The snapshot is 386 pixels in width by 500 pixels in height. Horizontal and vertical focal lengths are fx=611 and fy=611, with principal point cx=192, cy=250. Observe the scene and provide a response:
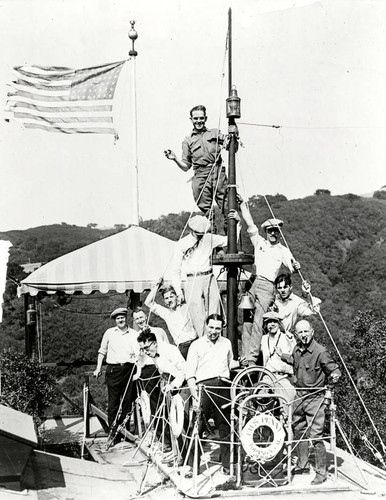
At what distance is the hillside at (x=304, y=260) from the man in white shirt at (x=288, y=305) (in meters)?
14.5

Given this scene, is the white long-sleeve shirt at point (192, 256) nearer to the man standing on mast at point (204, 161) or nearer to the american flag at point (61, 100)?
the man standing on mast at point (204, 161)

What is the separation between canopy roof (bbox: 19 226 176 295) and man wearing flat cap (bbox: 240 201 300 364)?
235 centimetres

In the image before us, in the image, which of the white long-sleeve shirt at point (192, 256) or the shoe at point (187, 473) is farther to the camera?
the white long-sleeve shirt at point (192, 256)

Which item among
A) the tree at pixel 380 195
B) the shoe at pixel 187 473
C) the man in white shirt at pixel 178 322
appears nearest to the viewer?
the shoe at pixel 187 473

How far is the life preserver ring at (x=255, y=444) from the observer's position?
228 inches

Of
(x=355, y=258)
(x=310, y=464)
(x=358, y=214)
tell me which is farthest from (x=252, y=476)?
(x=358, y=214)

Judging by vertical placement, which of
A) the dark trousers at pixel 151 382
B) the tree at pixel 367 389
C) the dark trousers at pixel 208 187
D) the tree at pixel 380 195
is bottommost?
the tree at pixel 367 389

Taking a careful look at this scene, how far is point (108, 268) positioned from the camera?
33.9ft

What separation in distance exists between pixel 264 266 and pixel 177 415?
2410mm

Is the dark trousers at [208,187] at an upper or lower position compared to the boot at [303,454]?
upper

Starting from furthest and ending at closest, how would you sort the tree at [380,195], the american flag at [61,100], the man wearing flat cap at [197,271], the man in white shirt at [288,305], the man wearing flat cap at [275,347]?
the tree at [380,195], the american flag at [61,100], the man wearing flat cap at [197,271], the man in white shirt at [288,305], the man wearing flat cap at [275,347]

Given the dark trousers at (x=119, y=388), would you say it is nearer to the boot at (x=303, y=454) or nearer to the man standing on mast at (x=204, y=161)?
the man standing on mast at (x=204, y=161)

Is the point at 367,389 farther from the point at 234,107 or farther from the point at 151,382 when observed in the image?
the point at 234,107

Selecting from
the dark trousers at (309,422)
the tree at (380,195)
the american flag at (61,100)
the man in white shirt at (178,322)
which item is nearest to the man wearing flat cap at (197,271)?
the man in white shirt at (178,322)
